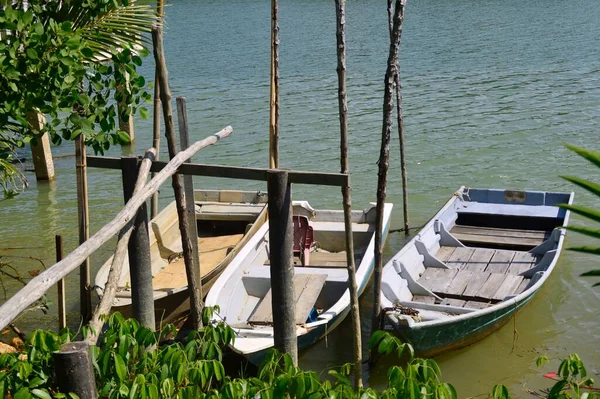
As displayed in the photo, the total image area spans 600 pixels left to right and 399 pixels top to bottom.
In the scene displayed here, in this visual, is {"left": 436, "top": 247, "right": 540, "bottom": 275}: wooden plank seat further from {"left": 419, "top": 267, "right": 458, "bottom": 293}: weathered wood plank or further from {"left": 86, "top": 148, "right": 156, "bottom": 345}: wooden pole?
{"left": 86, "top": 148, "right": 156, "bottom": 345}: wooden pole

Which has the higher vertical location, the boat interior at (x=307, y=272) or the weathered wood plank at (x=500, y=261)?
the boat interior at (x=307, y=272)

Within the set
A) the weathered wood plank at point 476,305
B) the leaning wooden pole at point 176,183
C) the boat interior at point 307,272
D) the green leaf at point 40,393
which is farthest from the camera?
the weathered wood plank at point 476,305

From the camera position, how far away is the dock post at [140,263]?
6605mm

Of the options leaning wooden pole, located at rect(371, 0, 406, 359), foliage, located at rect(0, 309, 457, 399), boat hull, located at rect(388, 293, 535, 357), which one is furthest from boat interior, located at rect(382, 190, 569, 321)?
foliage, located at rect(0, 309, 457, 399)

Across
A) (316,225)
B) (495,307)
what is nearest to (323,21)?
(316,225)

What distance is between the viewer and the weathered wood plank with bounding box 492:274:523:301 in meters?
9.21

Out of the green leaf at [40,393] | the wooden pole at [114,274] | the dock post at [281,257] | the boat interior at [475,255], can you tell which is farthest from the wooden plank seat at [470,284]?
the green leaf at [40,393]

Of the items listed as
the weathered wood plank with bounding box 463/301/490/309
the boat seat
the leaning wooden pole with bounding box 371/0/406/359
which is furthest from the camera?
the boat seat

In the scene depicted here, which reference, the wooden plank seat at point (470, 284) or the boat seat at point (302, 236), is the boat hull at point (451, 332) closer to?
the wooden plank seat at point (470, 284)

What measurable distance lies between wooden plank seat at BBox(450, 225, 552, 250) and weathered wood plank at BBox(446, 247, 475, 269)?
41cm

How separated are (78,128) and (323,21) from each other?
33165mm

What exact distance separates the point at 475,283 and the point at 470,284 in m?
0.06

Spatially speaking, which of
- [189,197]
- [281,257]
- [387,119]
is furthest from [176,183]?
[387,119]

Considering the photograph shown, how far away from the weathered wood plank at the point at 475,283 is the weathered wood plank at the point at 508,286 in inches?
8.6
